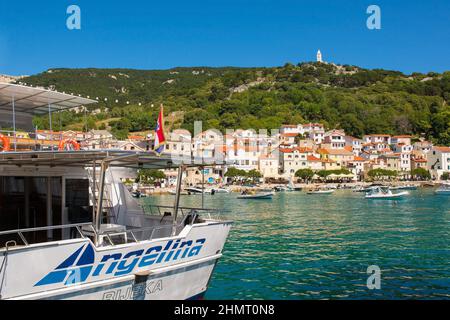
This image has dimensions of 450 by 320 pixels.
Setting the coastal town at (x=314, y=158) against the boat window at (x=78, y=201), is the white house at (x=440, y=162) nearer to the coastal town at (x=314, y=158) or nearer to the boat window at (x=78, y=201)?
the coastal town at (x=314, y=158)

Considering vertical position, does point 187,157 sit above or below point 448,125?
below

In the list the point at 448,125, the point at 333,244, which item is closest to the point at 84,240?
the point at 333,244

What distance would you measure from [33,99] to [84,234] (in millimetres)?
4535

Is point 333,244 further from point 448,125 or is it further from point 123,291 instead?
point 448,125

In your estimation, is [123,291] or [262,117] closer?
[123,291]

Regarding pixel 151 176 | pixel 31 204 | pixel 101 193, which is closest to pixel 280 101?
pixel 151 176

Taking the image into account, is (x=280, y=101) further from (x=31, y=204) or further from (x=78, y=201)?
(x=31, y=204)

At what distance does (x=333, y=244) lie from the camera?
67.7ft

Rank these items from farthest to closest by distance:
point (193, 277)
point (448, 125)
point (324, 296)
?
point (448, 125) < point (324, 296) < point (193, 277)

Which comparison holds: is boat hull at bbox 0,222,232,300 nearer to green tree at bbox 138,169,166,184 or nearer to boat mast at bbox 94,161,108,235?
boat mast at bbox 94,161,108,235

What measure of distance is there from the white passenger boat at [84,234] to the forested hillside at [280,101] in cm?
10358

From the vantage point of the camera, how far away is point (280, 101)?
15438 cm

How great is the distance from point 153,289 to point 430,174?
11172 centimetres

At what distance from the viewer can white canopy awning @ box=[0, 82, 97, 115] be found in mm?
10513
